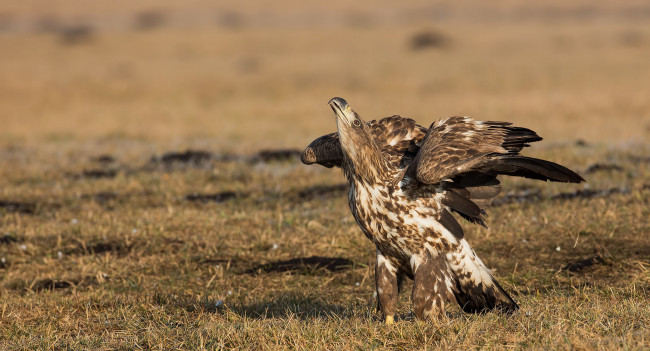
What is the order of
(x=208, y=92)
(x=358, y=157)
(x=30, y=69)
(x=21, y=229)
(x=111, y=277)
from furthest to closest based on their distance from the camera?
(x=30, y=69) → (x=208, y=92) → (x=21, y=229) → (x=111, y=277) → (x=358, y=157)

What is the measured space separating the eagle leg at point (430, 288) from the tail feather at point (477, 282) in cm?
14

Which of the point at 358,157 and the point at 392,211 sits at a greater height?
the point at 358,157

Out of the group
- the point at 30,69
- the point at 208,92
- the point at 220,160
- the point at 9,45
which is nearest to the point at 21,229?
the point at 220,160

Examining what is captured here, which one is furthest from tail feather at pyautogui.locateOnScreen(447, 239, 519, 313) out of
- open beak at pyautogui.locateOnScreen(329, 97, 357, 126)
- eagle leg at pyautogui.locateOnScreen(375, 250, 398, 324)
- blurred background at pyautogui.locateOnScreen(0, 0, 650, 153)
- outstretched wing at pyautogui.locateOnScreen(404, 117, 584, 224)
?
blurred background at pyautogui.locateOnScreen(0, 0, 650, 153)

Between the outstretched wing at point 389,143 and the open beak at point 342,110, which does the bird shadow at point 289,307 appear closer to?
the outstretched wing at point 389,143

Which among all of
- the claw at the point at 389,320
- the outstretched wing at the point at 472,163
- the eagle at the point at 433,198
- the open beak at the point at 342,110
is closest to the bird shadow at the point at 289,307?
the claw at the point at 389,320

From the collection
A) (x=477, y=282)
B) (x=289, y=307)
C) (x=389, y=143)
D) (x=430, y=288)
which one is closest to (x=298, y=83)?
(x=289, y=307)

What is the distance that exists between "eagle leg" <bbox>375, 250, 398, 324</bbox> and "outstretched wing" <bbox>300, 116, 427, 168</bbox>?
89cm

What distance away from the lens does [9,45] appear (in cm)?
4109

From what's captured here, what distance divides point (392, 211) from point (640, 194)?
525 cm

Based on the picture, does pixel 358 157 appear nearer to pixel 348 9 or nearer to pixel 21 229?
pixel 21 229

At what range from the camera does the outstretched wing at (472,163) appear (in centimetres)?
560

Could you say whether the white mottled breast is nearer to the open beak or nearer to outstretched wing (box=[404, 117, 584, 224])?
outstretched wing (box=[404, 117, 584, 224])

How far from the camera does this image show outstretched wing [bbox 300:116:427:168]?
653 cm
